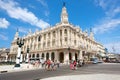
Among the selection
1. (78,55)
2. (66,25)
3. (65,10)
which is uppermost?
(65,10)

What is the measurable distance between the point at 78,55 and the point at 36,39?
21745 millimetres

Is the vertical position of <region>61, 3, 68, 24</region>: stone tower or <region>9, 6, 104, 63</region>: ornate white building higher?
<region>61, 3, 68, 24</region>: stone tower

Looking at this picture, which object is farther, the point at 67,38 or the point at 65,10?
the point at 65,10

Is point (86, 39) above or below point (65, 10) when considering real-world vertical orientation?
below

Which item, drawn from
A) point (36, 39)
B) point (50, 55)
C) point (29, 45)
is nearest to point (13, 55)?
point (29, 45)

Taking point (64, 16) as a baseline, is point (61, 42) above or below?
below

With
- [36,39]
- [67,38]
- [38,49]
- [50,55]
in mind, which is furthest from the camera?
[36,39]

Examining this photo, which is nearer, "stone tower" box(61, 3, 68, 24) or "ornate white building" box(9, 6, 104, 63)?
"ornate white building" box(9, 6, 104, 63)

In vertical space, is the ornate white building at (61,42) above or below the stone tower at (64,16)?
below

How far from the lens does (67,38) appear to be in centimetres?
4747

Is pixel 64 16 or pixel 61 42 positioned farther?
pixel 64 16

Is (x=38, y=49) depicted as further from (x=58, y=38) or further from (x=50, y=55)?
(x=58, y=38)

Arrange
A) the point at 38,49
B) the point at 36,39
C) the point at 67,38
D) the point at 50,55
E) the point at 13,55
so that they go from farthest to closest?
the point at 13,55 → the point at 36,39 → the point at 38,49 → the point at 50,55 → the point at 67,38

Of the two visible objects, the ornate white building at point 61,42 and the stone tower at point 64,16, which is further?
the stone tower at point 64,16
